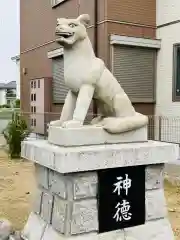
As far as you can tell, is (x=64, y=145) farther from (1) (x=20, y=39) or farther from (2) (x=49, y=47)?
(1) (x=20, y=39)

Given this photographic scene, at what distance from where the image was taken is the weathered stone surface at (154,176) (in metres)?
3.39

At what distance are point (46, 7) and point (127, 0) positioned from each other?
3556 millimetres

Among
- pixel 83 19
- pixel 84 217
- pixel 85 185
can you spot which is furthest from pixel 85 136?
pixel 83 19

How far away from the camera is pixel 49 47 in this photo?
1125cm

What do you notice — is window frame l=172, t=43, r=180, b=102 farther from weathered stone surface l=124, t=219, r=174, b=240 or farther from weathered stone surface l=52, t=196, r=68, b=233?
weathered stone surface l=52, t=196, r=68, b=233

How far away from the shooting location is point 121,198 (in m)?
3.24

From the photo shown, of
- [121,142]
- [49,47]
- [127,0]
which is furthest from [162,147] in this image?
[49,47]

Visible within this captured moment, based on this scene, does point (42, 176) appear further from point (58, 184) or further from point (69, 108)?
point (69, 108)

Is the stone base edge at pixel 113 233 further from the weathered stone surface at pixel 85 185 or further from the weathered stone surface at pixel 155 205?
the weathered stone surface at pixel 85 185

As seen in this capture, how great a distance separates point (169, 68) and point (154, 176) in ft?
20.5

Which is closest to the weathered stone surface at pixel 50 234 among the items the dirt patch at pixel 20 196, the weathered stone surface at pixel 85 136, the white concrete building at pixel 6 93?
the dirt patch at pixel 20 196

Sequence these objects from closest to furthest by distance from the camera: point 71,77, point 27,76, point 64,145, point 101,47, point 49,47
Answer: point 64,145 < point 71,77 < point 101,47 < point 49,47 < point 27,76

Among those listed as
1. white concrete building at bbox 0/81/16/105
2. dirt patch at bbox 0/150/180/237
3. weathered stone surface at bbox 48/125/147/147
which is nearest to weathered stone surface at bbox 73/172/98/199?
weathered stone surface at bbox 48/125/147/147

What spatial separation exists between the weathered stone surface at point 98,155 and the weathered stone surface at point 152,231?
0.66m
